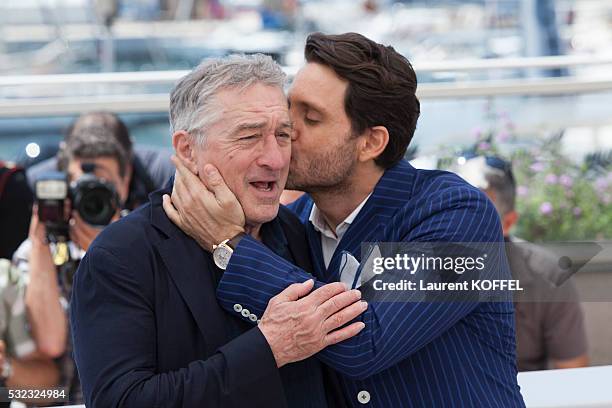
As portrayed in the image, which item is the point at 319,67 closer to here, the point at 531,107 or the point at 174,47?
the point at 531,107

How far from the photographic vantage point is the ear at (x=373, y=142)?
2.13 metres

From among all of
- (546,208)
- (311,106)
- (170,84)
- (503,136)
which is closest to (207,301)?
(311,106)

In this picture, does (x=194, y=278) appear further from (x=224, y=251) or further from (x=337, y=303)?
(x=337, y=303)

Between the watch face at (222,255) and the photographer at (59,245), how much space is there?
1489 millimetres

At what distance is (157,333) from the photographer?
1768 millimetres

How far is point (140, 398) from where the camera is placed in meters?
1.67

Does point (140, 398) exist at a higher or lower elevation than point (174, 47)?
lower

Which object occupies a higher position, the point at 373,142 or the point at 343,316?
the point at 373,142

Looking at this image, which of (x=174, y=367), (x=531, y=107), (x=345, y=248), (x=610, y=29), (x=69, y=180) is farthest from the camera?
(x=610, y=29)

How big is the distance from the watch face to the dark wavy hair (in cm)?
46

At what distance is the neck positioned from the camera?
84.2 inches

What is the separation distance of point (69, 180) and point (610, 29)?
892 centimetres

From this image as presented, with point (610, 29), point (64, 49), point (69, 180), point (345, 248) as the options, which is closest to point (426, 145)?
point (69, 180)

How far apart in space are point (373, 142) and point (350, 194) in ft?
0.42
